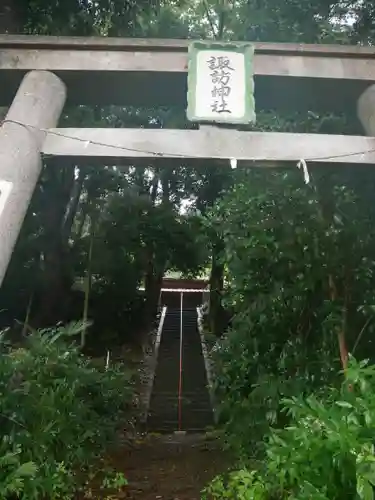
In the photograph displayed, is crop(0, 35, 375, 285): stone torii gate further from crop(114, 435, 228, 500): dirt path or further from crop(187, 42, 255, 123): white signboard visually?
crop(114, 435, 228, 500): dirt path

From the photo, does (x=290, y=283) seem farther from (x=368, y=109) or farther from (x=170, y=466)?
(x=170, y=466)

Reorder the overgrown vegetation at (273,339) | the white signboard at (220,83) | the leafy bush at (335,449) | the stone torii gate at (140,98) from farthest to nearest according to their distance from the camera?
the white signboard at (220,83) → the stone torii gate at (140,98) → the overgrown vegetation at (273,339) → the leafy bush at (335,449)

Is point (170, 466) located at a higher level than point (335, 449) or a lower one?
lower

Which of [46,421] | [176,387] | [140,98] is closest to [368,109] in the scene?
[140,98]

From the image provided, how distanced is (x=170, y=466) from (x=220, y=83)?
505 centimetres

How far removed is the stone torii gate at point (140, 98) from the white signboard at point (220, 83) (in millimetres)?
114

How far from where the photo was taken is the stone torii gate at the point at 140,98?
3451 mm

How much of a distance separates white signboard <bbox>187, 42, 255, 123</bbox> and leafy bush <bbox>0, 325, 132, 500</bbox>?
2.26m

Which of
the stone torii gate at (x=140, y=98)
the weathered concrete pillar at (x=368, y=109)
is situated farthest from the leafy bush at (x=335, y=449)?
the weathered concrete pillar at (x=368, y=109)

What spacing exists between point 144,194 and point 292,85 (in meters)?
9.56

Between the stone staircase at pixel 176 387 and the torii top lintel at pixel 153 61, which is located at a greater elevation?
the torii top lintel at pixel 153 61

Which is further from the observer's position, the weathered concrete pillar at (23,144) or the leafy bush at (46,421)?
the leafy bush at (46,421)

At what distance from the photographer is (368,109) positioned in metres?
3.86

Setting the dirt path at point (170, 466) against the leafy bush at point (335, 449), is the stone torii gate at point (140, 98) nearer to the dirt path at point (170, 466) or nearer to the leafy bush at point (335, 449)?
the leafy bush at point (335, 449)
